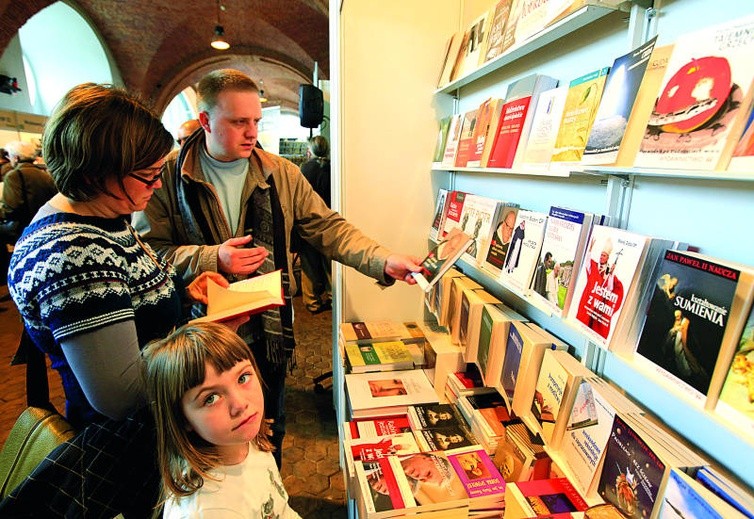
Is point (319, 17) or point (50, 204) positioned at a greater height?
point (319, 17)

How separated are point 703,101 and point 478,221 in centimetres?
95

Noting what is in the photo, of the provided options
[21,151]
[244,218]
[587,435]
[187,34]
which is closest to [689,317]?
[587,435]

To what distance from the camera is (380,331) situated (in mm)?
2232

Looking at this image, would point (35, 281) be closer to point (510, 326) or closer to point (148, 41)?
point (510, 326)

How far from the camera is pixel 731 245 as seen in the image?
2.78 ft

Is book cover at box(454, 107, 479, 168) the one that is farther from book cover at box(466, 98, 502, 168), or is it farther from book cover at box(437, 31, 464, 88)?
book cover at box(437, 31, 464, 88)

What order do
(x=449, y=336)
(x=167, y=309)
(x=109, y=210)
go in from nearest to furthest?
(x=109, y=210), (x=167, y=309), (x=449, y=336)

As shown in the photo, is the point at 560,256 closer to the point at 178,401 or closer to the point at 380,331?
the point at 178,401

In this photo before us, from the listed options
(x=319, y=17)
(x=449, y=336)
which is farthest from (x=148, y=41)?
(x=449, y=336)

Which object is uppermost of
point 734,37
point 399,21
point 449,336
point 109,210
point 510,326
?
point 399,21

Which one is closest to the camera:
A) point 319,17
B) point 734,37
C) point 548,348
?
point 734,37

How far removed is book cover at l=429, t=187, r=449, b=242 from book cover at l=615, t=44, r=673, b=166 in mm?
1188

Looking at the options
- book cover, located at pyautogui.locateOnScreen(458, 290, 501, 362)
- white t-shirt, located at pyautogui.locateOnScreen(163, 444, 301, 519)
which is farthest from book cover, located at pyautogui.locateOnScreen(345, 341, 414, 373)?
white t-shirt, located at pyautogui.locateOnScreen(163, 444, 301, 519)

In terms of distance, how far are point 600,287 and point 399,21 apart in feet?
5.90
